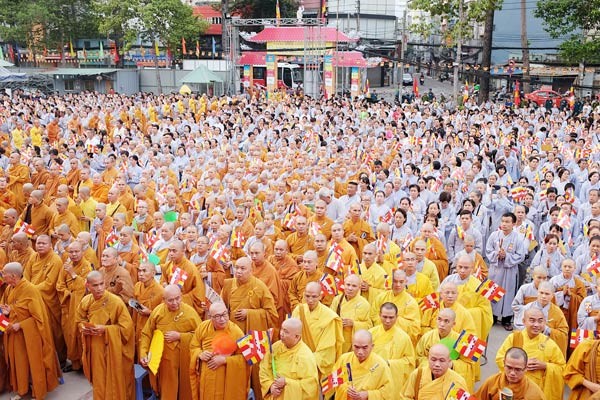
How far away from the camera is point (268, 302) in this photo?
6.26 m

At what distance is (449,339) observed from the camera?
5.41 metres

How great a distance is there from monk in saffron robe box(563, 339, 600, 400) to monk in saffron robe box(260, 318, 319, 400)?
2.13 m

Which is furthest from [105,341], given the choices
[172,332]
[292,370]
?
[292,370]

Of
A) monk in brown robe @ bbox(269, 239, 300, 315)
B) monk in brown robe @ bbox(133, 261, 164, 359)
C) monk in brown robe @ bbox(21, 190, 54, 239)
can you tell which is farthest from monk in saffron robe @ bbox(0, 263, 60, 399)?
monk in brown robe @ bbox(21, 190, 54, 239)

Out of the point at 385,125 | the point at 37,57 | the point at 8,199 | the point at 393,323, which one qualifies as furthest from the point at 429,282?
the point at 37,57

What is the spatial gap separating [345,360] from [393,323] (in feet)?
2.12

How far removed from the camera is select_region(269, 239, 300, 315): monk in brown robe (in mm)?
7051

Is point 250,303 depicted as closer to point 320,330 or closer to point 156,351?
point 320,330

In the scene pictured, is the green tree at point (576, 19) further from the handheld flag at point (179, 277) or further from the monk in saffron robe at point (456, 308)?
the handheld flag at point (179, 277)

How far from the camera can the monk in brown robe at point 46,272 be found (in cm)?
685

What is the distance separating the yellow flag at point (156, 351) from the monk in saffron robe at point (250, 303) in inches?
28.9

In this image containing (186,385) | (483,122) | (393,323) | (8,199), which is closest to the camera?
(393,323)

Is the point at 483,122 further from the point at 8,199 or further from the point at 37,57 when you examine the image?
the point at 37,57

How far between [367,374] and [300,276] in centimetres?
206
